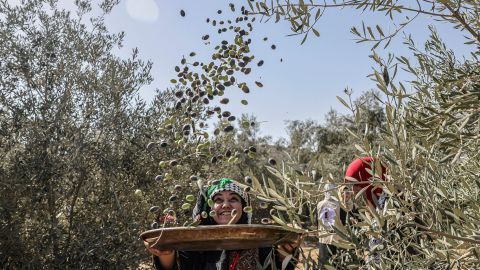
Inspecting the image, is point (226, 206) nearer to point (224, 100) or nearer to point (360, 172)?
point (224, 100)

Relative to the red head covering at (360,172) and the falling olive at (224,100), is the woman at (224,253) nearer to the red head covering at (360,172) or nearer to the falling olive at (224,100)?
the falling olive at (224,100)

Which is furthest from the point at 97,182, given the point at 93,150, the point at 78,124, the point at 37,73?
the point at 37,73

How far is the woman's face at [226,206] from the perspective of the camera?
3420 millimetres

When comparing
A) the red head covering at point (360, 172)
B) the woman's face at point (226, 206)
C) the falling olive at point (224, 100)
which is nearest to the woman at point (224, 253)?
the woman's face at point (226, 206)

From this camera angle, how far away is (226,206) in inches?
135

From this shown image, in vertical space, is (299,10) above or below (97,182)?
below

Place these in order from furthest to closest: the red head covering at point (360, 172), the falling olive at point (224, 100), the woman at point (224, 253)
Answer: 1. the woman at point (224, 253)
2. the falling olive at point (224, 100)
3. the red head covering at point (360, 172)

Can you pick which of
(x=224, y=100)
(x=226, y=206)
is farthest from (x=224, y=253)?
(x=224, y=100)

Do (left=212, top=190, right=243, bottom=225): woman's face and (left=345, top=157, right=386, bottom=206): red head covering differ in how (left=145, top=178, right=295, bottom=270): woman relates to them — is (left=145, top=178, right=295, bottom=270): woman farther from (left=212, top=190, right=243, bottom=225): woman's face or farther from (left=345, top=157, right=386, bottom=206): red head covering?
(left=345, top=157, right=386, bottom=206): red head covering

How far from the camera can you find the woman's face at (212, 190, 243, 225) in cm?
342

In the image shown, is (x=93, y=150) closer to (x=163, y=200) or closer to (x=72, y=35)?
(x=163, y=200)

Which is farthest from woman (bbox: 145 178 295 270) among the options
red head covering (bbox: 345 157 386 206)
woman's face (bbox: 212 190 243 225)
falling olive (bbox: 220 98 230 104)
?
red head covering (bbox: 345 157 386 206)

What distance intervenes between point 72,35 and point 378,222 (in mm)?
7690

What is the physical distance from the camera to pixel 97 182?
723 centimetres
